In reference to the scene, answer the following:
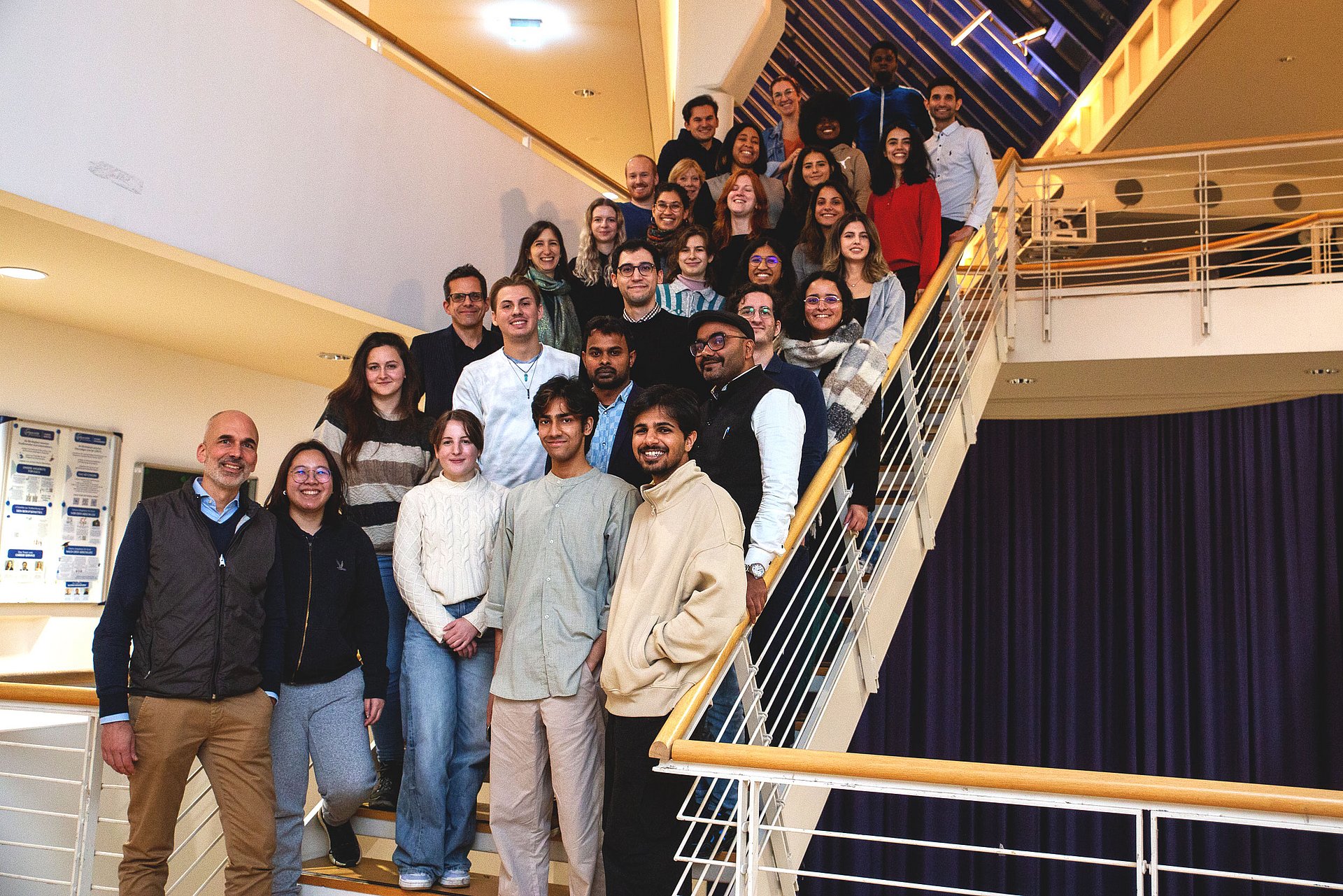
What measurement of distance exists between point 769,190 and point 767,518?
2441 mm

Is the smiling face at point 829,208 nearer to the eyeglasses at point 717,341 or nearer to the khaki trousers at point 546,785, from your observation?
the eyeglasses at point 717,341

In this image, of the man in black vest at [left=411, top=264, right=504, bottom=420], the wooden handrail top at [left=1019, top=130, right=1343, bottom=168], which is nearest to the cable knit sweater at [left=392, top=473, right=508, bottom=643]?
the man in black vest at [left=411, top=264, right=504, bottom=420]

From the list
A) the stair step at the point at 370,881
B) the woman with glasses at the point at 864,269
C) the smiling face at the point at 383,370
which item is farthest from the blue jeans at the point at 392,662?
the woman with glasses at the point at 864,269

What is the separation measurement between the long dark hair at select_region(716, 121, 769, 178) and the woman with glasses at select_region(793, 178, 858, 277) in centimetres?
66

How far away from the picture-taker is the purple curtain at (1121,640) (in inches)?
254

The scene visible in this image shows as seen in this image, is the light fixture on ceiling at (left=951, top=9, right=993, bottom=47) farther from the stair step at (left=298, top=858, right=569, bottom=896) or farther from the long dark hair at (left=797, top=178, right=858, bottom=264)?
the stair step at (left=298, top=858, right=569, bottom=896)

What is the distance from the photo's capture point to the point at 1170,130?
8.48 metres

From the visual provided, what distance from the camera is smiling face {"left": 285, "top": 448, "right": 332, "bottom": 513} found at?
2.93 m

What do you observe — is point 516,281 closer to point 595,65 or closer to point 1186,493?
point 595,65

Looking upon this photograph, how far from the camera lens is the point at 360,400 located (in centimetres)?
326

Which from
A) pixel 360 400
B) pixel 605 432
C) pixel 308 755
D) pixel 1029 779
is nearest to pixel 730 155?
pixel 605 432

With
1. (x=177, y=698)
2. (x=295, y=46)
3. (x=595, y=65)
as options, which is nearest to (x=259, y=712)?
(x=177, y=698)

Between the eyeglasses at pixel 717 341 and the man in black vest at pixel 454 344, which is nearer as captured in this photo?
the eyeglasses at pixel 717 341

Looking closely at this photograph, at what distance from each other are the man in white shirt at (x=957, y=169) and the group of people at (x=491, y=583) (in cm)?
157
